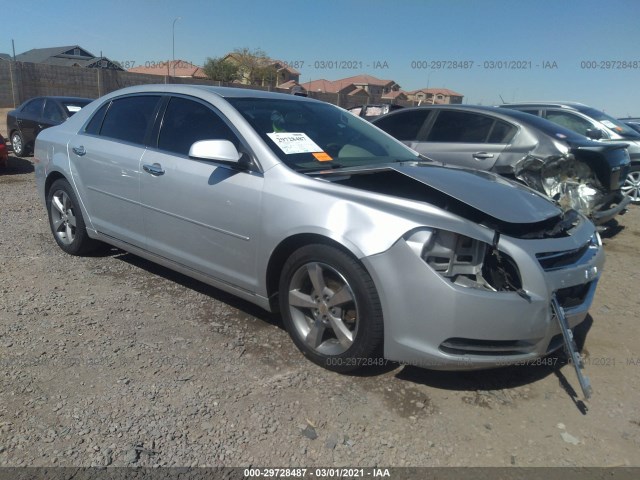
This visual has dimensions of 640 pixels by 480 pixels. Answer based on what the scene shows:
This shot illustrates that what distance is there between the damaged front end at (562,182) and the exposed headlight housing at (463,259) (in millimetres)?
3379

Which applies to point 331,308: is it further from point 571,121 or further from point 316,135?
point 571,121

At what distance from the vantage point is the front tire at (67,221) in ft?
15.5

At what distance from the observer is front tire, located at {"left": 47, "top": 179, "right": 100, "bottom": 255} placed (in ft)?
15.5

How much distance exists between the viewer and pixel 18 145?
12.4 metres

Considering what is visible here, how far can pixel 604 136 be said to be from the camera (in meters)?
8.74

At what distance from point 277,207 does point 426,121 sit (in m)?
4.34

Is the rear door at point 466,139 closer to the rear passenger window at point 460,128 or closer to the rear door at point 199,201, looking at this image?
the rear passenger window at point 460,128

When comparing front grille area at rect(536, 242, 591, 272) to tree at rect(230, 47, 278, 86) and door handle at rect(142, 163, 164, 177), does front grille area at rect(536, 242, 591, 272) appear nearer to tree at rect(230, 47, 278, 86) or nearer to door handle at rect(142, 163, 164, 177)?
door handle at rect(142, 163, 164, 177)

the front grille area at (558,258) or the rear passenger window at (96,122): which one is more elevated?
the rear passenger window at (96,122)

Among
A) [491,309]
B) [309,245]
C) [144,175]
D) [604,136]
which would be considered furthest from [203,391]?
[604,136]

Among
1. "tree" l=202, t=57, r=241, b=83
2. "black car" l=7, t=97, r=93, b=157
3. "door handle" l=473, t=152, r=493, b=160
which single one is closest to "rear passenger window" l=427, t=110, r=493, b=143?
"door handle" l=473, t=152, r=493, b=160

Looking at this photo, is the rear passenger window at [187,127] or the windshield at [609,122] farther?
the windshield at [609,122]

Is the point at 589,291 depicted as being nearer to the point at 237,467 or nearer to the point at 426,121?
the point at 237,467

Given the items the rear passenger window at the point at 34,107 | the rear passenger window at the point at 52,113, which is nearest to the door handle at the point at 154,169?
the rear passenger window at the point at 52,113
